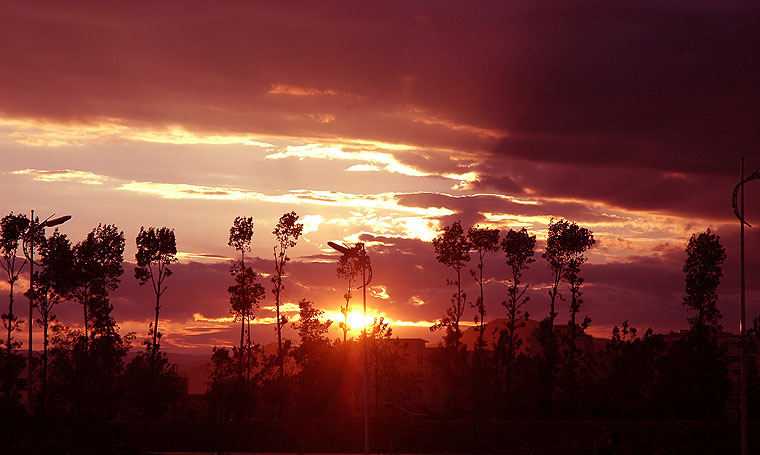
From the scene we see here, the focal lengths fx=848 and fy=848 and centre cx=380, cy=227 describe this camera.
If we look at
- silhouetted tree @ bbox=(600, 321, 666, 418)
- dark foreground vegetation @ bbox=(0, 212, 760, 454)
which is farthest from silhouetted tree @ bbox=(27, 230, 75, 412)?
silhouetted tree @ bbox=(600, 321, 666, 418)

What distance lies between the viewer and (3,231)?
66812 mm

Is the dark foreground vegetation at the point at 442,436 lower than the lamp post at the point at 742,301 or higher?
lower

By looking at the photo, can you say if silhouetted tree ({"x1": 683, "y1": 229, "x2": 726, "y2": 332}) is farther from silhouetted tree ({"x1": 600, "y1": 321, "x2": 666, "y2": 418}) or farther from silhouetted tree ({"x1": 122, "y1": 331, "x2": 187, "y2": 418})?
silhouetted tree ({"x1": 122, "y1": 331, "x2": 187, "y2": 418})

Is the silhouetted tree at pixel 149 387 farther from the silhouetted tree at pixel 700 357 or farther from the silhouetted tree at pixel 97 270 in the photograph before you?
the silhouetted tree at pixel 700 357

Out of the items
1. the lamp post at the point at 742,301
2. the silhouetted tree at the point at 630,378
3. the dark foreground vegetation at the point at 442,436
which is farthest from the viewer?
the silhouetted tree at the point at 630,378

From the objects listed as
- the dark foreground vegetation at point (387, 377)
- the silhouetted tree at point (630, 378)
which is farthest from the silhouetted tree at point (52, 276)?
the silhouetted tree at point (630, 378)

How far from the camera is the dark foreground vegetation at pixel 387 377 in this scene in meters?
Answer: 57.8

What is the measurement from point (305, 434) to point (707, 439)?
26178 millimetres

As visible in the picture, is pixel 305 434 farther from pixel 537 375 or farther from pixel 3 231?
pixel 3 231

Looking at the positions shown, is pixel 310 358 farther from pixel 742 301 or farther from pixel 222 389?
pixel 742 301

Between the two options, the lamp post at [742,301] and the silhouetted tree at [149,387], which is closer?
the lamp post at [742,301]

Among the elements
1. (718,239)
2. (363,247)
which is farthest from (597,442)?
(718,239)

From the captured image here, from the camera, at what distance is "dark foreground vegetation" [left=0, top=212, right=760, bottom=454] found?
190ft

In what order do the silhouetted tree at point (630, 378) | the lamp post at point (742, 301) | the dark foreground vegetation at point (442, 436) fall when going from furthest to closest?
the silhouetted tree at point (630, 378), the dark foreground vegetation at point (442, 436), the lamp post at point (742, 301)
